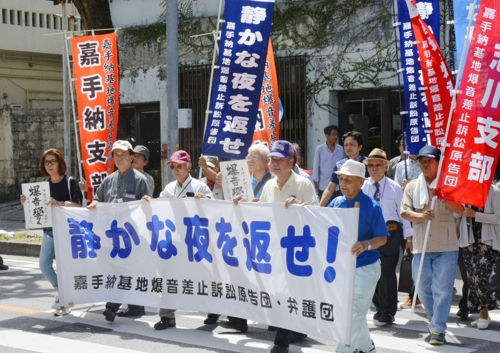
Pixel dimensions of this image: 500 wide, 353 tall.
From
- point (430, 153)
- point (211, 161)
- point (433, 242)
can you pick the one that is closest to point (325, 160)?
point (211, 161)

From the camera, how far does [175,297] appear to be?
26.4 ft

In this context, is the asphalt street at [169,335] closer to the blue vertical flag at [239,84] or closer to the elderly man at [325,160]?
the blue vertical flag at [239,84]

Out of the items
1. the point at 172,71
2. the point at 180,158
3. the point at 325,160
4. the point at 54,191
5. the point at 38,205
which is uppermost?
the point at 172,71

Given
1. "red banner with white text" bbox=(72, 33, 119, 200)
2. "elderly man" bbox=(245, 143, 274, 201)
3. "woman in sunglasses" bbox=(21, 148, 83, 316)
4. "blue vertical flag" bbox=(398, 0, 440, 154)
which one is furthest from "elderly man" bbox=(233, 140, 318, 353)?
"red banner with white text" bbox=(72, 33, 119, 200)

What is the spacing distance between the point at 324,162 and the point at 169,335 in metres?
5.78

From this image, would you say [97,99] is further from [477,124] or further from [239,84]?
[477,124]

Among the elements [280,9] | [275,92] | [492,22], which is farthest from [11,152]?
[492,22]

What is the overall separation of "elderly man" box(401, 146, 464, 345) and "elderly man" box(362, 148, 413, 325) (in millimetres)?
623

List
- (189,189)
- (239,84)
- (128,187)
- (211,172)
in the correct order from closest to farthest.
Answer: (189,189)
(128,187)
(239,84)
(211,172)

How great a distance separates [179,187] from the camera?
8375 mm

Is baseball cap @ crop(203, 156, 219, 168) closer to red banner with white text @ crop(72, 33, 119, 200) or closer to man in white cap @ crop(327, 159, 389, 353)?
red banner with white text @ crop(72, 33, 119, 200)

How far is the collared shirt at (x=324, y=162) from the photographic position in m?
13.0

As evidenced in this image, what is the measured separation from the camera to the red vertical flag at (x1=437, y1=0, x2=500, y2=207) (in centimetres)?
755

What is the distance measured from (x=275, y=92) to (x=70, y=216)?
398 cm
